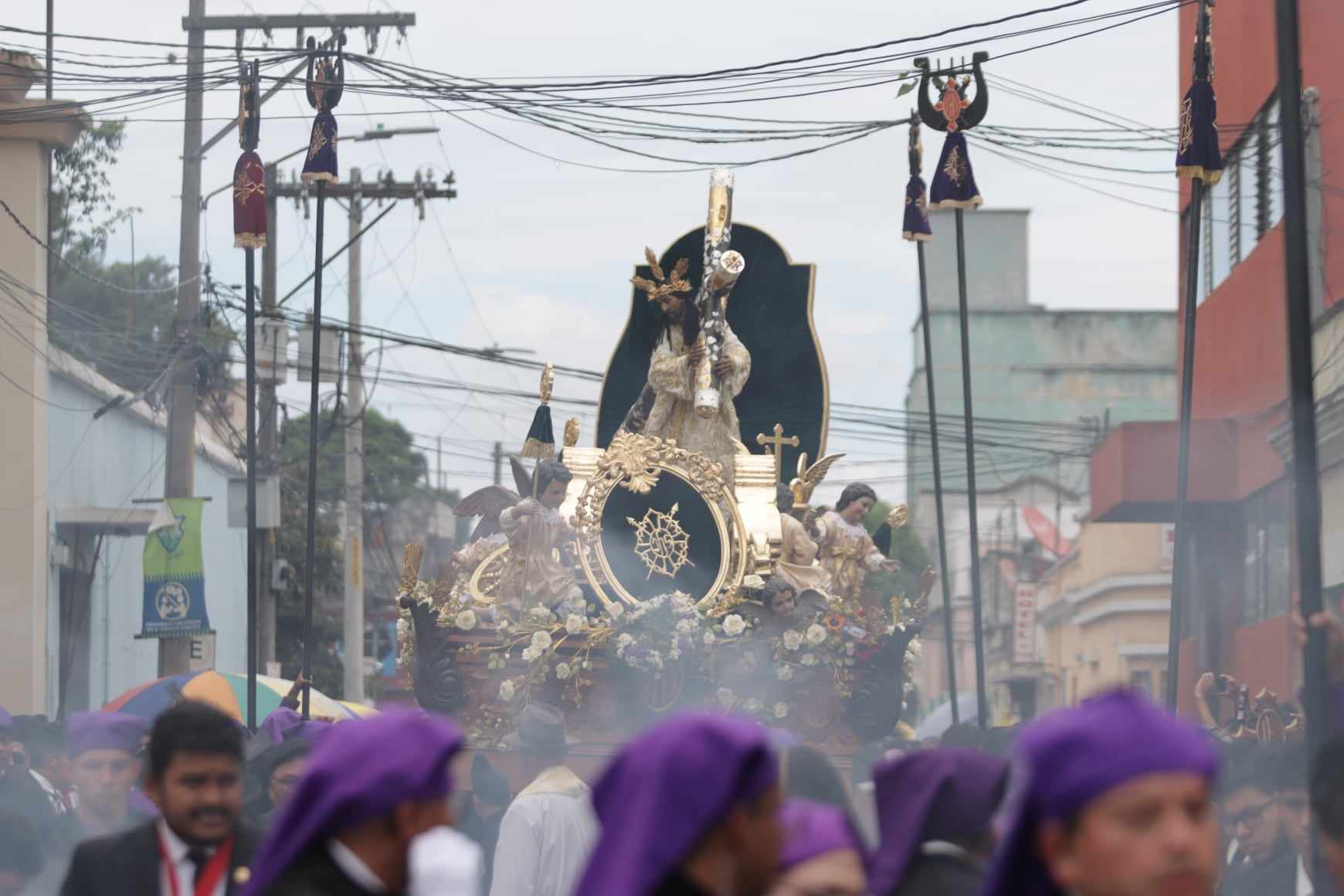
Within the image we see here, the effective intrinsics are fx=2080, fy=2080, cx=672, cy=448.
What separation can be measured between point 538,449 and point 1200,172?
493 centimetres

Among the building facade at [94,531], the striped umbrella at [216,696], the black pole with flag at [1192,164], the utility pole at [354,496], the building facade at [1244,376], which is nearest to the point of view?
the black pole with flag at [1192,164]

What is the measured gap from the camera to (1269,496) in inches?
763

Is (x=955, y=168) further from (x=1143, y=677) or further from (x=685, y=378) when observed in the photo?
(x=1143, y=677)

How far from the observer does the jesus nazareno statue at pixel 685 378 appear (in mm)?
15477

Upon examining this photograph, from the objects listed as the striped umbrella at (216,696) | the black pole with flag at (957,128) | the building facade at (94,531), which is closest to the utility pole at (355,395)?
the building facade at (94,531)

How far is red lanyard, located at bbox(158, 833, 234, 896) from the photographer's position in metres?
4.66

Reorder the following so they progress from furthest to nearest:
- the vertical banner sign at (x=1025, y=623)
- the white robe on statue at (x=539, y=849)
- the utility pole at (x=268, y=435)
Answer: the vertical banner sign at (x=1025, y=623) → the utility pole at (x=268, y=435) → the white robe on statue at (x=539, y=849)

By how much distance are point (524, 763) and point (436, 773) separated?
16.0ft

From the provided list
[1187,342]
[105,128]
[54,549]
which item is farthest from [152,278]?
[1187,342]

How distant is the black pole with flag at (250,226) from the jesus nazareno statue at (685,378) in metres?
2.99

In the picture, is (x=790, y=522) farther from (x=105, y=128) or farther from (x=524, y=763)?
(x=105, y=128)

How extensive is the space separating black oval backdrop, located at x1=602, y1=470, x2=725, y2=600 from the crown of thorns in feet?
5.20

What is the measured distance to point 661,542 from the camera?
14.6m

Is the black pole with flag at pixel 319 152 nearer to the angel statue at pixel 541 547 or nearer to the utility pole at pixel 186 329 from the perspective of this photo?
the angel statue at pixel 541 547
